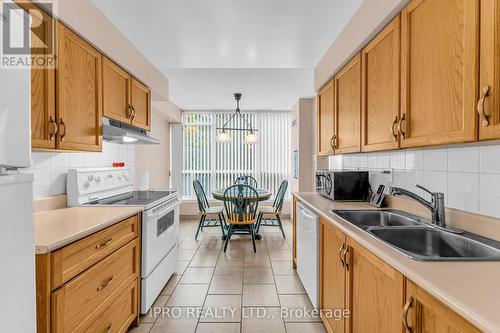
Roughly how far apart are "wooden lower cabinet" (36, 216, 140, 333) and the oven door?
67mm

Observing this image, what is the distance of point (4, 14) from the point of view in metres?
0.83

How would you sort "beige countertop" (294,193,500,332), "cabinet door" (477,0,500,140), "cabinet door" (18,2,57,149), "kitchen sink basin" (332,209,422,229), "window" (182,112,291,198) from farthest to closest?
"window" (182,112,291,198), "kitchen sink basin" (332,209,422,229), "cabinet door" (18,2,57,149), "cabinet door" (477,0,500,140), "beige countertop" (294,193,500,332)

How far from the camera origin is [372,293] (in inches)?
48.3

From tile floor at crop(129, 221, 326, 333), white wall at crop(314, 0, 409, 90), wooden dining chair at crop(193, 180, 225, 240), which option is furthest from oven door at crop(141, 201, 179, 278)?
white wall at crop(314, 0, 409, 90)

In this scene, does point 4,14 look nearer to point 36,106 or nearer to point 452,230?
point 36,106

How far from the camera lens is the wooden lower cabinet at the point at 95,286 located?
3.77 feet

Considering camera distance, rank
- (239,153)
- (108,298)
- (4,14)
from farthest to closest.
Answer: (239,153), (108,298), (4,14)

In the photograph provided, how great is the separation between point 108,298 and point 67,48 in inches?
64.0

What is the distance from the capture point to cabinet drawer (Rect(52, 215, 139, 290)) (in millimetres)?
1205

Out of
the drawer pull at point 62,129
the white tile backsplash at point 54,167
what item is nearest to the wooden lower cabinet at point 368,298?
the drawer pull at point 62,129

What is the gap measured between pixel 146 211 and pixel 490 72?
222 centimetres

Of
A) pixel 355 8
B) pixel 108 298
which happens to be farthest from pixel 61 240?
pixel 355 8

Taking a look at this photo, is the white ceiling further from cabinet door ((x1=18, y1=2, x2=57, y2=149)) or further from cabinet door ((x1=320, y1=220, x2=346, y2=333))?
cabinet door ((x1=320, y1=220, x2=346, y2=333))

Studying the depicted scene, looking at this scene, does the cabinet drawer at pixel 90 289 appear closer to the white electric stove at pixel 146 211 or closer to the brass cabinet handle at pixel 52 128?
the white electric stove at pixel 146 211
